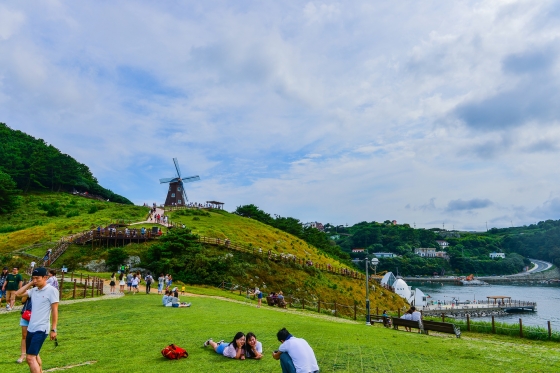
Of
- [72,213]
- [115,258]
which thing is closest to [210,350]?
[115,258]

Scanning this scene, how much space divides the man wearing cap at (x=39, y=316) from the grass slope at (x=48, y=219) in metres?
42.1

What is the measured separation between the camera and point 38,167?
84062 millimetres

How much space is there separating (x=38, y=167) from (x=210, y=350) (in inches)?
3620

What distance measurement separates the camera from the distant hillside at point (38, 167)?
8362cm

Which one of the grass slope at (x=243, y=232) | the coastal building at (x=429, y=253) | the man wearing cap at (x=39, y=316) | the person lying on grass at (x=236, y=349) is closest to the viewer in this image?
the man wearing cap at (x=39, y=316)

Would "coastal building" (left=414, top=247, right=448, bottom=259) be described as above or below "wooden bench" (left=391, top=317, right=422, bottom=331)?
below

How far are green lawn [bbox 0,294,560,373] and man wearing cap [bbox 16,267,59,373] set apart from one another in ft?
6.48

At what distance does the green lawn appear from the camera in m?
8.80

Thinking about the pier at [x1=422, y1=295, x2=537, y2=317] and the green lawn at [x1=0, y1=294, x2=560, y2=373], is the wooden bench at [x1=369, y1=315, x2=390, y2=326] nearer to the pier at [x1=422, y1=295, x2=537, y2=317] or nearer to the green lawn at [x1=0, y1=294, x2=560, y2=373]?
the green lawn at [x1=0, y1=294, x2=560, y2=373]

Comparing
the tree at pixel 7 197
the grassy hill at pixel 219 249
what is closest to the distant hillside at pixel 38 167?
the tree at pixel 7 197

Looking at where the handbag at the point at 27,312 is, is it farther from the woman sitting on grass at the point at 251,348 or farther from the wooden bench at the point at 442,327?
the wooden bench at the point at 442,327

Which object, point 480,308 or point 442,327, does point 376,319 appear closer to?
point 442,327

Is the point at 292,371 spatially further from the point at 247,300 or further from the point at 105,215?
the point at 105,215

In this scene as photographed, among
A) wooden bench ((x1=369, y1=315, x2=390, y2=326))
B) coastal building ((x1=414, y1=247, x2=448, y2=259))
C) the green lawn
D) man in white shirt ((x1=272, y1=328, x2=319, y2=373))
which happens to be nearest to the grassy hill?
wooden bench ((x1=369, y1=315, x2=390, y2=326))
